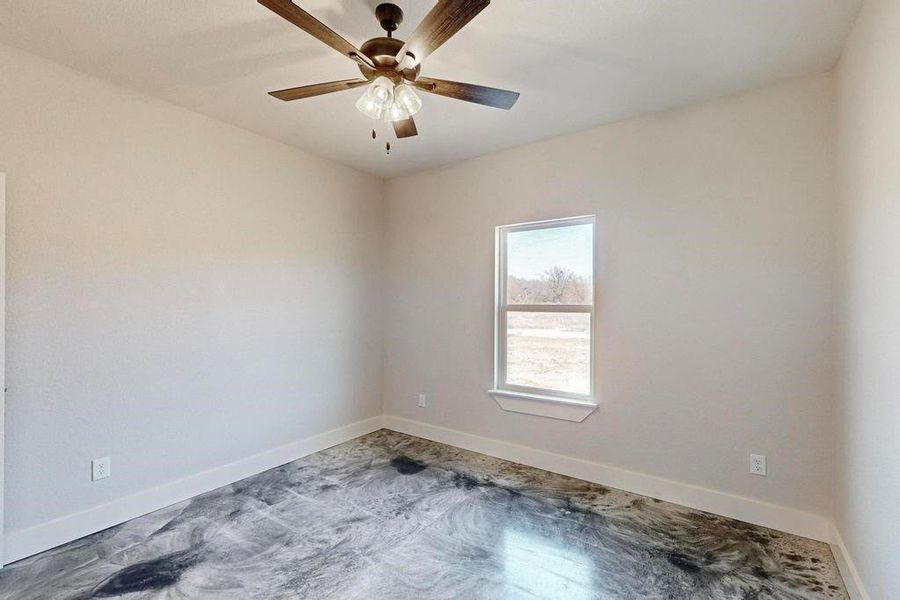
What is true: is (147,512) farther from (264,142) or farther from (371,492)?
(264,142)

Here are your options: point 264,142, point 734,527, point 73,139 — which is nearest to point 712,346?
point 734,527

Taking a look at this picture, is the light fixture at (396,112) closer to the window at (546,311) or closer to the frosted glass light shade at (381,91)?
the frosted glass light shade at (381,91)

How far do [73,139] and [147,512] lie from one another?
7.39 feet

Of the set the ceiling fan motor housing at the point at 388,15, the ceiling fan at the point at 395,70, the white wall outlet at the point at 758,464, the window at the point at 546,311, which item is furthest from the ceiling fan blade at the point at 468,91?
the white wall outlet at the point at 758,464

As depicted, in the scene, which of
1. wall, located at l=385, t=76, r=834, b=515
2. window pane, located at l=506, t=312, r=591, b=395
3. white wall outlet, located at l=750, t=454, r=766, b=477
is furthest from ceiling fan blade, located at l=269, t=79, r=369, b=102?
white wall outlet, located at l=750, t=454, r=766, b=477

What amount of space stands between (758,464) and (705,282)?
113 centimetres

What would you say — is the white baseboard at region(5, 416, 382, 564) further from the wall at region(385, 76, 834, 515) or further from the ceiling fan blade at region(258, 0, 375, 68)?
the ceiling fan blade at region(258, 0, 375, 68)

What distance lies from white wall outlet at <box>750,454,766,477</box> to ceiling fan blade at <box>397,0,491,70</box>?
2801mm

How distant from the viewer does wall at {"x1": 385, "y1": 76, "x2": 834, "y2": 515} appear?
234cm

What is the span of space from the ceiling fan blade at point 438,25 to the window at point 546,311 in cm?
191

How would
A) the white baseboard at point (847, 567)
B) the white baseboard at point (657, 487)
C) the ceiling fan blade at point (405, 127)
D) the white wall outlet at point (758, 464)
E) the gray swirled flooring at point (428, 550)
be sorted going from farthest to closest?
the white wall outlet at point (758, 464) < the white baseboard at point (657, 487) < the ceiling fan blade at point (405, 127) < the gray swirled flooring at point (428, 550) < the white baseboard at point (847, 567)

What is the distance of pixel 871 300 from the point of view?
1.74 meters

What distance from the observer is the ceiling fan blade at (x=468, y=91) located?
1799 mm

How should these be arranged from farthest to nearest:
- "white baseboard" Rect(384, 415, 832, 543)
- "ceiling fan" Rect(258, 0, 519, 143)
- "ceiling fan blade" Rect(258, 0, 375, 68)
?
"white baseboard" Rect(384, 415, 832, 543) < "ceiling fan" Rect(258, 0, 519, 143) < "ceiling fan blade" Rect(258, 0, 375, 68)
